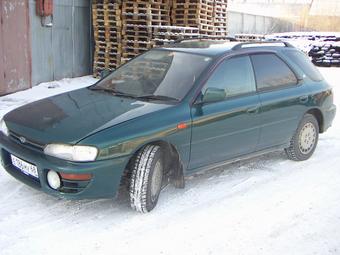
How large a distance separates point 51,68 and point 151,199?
316 inches

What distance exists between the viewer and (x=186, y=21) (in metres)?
11.8

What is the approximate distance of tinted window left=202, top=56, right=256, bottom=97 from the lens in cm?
464

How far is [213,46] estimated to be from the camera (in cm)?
514

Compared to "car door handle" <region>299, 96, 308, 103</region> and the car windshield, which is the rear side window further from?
the car windshield

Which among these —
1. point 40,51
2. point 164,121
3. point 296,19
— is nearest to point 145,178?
point 164,121

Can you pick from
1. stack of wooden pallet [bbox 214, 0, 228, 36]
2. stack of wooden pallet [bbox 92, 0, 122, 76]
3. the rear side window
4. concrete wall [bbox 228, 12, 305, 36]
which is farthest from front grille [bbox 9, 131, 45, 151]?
concrete wall [bbox 228, 12, 305, 36]

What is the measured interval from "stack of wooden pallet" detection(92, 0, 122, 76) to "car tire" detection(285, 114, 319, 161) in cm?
700

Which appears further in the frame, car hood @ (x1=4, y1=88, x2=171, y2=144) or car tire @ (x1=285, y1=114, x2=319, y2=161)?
car tire @ (x1=285, y1=114, x2=319, y2=161)

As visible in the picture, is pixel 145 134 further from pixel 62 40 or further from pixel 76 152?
pixel 62 40

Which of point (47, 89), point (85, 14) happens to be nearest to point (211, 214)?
point (47, 89)

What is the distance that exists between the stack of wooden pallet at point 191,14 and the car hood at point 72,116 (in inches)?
298

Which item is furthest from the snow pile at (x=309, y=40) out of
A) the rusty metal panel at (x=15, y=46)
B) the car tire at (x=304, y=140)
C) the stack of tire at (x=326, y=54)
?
the car tire at (x=304, y=140)

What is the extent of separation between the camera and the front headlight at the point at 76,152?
3664 mm

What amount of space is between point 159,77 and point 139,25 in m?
6.99
